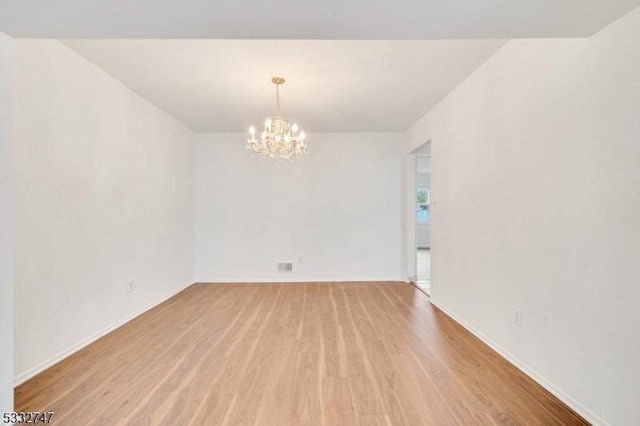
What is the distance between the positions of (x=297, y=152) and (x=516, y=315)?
2681 mm

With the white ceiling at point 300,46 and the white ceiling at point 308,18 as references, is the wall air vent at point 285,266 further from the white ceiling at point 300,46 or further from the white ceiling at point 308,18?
the white ceiling at point 308,18

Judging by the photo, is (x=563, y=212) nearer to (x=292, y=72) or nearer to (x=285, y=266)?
(x=292, y=72)

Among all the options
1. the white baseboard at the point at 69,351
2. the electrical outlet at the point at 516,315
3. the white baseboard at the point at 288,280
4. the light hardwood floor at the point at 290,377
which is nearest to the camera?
the light hardwood floor at the point at 290,377

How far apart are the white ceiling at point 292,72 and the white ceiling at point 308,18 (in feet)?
2.68

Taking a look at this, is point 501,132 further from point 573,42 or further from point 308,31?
point 308,31

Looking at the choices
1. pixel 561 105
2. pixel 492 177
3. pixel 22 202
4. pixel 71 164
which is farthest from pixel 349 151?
pixel 22 202

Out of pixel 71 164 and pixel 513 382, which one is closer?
pixel 513 382

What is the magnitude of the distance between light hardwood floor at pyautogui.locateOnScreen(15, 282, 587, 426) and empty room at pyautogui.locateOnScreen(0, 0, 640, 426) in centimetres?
2

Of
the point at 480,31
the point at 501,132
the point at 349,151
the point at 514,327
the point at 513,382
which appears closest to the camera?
the point at 480,31

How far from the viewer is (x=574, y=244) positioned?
5.83ft

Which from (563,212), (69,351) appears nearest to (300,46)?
(563,212)

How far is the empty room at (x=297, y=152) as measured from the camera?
153cm

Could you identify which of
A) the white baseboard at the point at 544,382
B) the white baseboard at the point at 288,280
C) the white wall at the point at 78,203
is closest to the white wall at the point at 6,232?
the white wall at the point at 78,203

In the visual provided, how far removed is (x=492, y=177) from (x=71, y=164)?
363 centimetres
